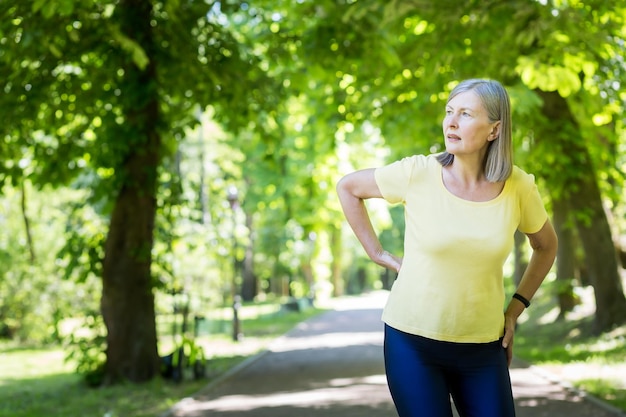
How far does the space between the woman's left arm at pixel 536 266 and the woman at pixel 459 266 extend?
17cm

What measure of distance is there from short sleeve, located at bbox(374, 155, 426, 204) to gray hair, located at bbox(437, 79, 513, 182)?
10.9 inches

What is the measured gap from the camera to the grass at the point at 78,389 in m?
11.8

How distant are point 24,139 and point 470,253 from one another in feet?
35.6

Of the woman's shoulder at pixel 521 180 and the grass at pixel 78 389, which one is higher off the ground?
the woman's shoulder at pixel 521 180

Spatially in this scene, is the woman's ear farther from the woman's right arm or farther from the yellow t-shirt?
the woman's right arm

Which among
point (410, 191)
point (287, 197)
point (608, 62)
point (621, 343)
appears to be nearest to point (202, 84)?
point (608, 62)

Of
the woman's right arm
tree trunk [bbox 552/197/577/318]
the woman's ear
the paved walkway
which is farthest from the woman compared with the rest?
tree trunk [bbox 552/197/577/318]

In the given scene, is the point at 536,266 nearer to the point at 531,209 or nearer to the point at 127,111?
the point at 531,209

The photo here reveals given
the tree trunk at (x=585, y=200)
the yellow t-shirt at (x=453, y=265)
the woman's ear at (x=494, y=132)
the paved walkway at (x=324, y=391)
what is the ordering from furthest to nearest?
the tree trunk at (x=585, y=200)
the paved walkway at (x=324, y=391)
the woman's ear at (x=494, y=132)
the yellow t-shirt at (x=453, y=265)

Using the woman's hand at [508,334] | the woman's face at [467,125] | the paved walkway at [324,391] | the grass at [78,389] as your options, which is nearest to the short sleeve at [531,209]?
the woman's face at [467,125]

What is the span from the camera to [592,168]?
1562cm

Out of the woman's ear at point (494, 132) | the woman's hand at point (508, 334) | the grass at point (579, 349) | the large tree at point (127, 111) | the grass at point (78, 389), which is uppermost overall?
the large tree at point (127, 111)

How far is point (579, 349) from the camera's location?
16.6 m

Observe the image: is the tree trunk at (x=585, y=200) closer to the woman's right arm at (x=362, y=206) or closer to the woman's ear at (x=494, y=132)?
the woman's right arm at (x=362, y=206)
